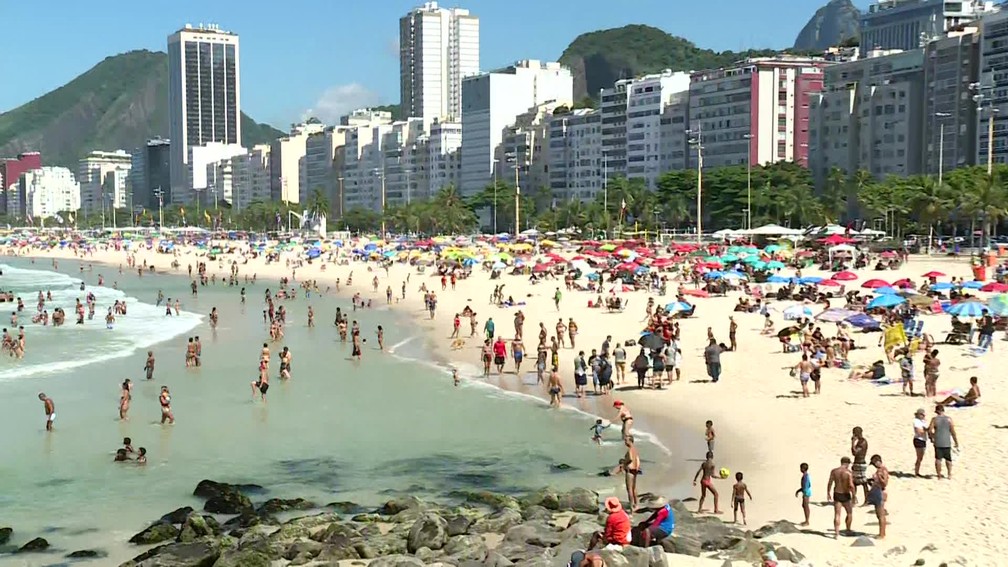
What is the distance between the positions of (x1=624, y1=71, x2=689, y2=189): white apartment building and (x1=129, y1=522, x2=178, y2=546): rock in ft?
318

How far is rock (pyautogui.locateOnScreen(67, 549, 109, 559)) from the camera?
42.6 feet

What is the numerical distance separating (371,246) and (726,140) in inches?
1476

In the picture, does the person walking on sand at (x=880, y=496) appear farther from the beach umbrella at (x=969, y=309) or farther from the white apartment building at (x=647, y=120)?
the white apartment building at (x=647, y=120)

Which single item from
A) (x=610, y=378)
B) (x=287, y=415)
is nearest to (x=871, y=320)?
(x=610, y=378)

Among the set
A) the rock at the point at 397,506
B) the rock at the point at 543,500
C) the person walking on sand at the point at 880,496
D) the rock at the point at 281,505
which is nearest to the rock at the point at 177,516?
the rock at the point at 281,505

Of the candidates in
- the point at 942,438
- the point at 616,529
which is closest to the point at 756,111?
the point at 942,438

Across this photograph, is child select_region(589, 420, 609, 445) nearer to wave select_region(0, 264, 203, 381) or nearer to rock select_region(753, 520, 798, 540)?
rock select_region(753, 520, 798, 540)

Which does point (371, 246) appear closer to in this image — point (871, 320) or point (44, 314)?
point (44, 314)

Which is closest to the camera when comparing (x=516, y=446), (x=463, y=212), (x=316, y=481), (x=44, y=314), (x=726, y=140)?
(x=316, y=481)

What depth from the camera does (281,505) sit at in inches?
591

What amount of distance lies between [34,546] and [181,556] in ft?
7.43

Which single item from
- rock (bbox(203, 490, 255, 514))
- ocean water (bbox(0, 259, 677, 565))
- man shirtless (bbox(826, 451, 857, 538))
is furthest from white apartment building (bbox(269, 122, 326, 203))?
man shirtless (bbox(826, 451, 857, 538))

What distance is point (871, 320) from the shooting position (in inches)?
1055

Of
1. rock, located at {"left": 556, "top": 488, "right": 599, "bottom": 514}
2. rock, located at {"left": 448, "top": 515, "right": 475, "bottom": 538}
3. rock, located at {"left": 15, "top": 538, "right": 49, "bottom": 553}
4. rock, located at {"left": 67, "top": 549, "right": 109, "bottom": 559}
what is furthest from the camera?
rock, located at {"left": 556, "top": 488, "right": 599, "bottom": 514}
